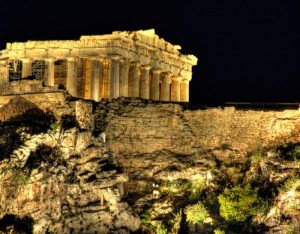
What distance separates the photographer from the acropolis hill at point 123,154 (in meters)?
79.2

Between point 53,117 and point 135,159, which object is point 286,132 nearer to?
point 135,159

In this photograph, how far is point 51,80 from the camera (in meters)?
96.6

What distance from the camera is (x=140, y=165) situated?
85.9 metres

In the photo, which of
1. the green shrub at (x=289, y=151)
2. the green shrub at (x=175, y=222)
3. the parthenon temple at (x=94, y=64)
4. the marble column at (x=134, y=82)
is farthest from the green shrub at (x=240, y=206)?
the marble column at (x=134, y=82)

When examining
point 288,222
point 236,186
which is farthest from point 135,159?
point 288,222

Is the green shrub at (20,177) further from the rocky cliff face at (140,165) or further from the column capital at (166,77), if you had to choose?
the column capital at (166,77)

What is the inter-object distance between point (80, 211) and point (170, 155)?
33.6ft

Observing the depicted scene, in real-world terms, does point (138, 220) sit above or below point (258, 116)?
below

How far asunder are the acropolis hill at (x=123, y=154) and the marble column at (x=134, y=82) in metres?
0.11

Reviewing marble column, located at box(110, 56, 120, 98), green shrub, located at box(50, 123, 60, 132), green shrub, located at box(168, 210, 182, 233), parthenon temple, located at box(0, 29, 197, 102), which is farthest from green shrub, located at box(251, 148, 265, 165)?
parthenon temple, located at box(0, 29, 197, 102)

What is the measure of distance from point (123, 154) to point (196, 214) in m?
8.98

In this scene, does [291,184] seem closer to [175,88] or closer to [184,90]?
[175,88]

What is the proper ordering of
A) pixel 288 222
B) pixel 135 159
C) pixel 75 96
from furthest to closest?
pixel 75 96
pixel 135 159
pixel 288 222

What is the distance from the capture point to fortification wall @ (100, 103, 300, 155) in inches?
3415
